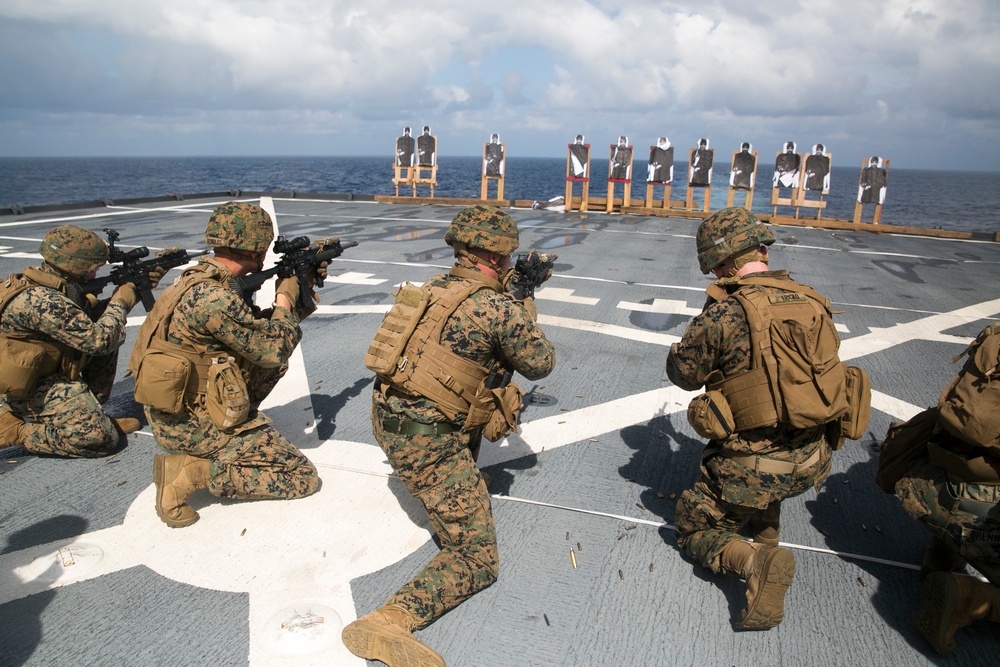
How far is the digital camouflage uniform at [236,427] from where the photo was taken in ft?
11.2

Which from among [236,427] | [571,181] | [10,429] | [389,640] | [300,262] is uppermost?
[571,181]

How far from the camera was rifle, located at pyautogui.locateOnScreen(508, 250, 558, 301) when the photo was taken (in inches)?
142

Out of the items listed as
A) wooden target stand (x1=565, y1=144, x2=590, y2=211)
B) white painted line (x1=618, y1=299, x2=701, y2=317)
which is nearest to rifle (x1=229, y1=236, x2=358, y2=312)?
white painted line (x1=618, y1=299, x2=701, y2=317)

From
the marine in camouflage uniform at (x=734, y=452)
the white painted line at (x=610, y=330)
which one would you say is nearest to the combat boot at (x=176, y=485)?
the marine in camouflage uniform at (x=734, y=452)

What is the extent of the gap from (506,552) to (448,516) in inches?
17.8

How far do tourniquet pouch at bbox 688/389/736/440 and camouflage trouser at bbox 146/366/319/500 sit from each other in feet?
7.34

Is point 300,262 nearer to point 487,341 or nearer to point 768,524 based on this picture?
point 487,341

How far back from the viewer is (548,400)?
5098 mm

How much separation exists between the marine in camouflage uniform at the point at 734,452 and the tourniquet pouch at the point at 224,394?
237cm

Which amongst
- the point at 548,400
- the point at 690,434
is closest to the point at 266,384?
the point at 548,400

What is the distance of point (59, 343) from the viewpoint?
4090mm

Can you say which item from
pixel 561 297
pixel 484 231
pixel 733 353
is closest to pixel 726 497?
pixel 733 353

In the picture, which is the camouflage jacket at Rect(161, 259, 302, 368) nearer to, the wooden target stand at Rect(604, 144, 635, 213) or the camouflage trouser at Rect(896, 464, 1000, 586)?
the camouflage trouser at Rect(896, 464, 1000, 586)

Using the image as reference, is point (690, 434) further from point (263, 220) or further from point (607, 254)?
point (607, 254)
